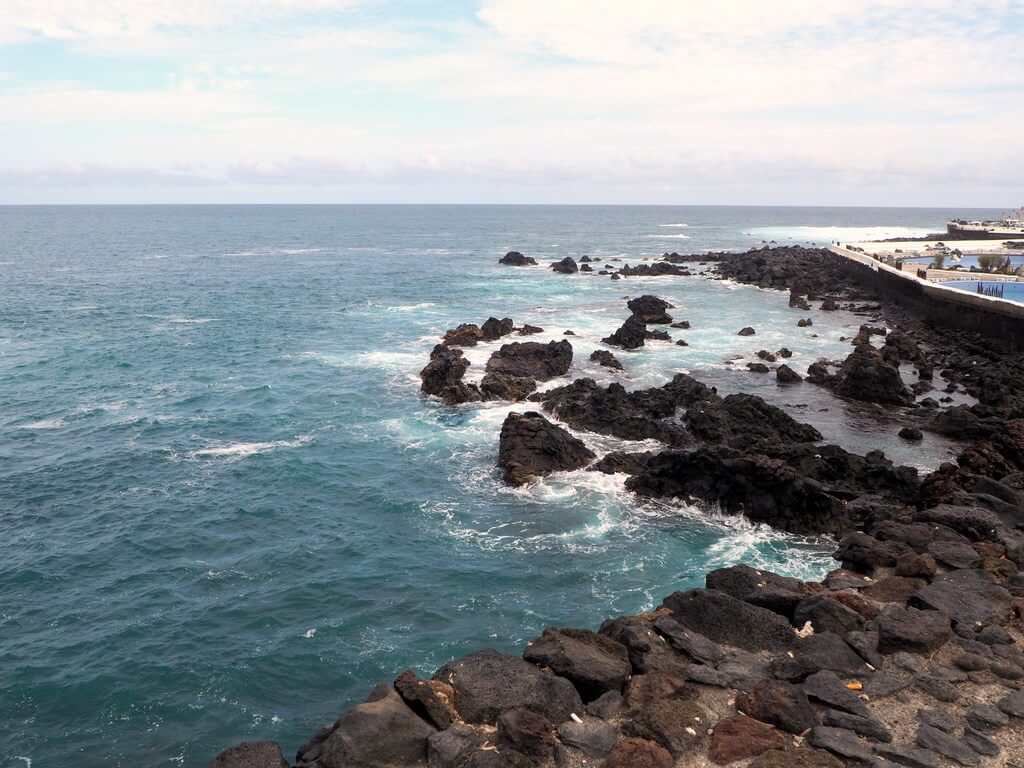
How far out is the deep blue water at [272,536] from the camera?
18.1 metres

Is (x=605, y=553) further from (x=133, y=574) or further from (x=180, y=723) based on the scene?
(x=133, y=574)

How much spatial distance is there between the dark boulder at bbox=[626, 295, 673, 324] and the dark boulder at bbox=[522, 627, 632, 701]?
48434 millimetres

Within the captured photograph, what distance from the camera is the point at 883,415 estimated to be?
125ft

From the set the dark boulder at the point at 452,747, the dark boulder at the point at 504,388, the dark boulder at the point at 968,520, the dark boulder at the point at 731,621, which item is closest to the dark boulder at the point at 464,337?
the dark boulder at the point at 504,388

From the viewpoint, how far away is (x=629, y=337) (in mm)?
54281

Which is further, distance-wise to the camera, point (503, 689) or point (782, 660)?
point (782, 660)

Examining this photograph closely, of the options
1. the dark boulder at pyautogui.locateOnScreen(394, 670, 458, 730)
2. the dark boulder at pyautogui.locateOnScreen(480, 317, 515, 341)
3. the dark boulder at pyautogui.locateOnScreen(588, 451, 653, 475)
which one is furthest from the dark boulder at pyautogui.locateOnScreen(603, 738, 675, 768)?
the dark boulder at pyautogui.locateOnScreen(480, 317, 515, 341)

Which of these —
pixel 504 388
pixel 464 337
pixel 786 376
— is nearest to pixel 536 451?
pixel 504 388

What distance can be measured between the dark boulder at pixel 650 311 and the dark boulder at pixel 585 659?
48.4 m

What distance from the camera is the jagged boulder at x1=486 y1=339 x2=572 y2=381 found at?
4459cm

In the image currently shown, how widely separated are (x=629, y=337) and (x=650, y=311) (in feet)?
35.3

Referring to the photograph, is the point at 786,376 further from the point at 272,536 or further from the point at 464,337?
the point at 272,536

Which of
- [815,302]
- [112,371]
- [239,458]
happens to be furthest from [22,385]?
[815,302]

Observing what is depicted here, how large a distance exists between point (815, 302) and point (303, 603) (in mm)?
68999
